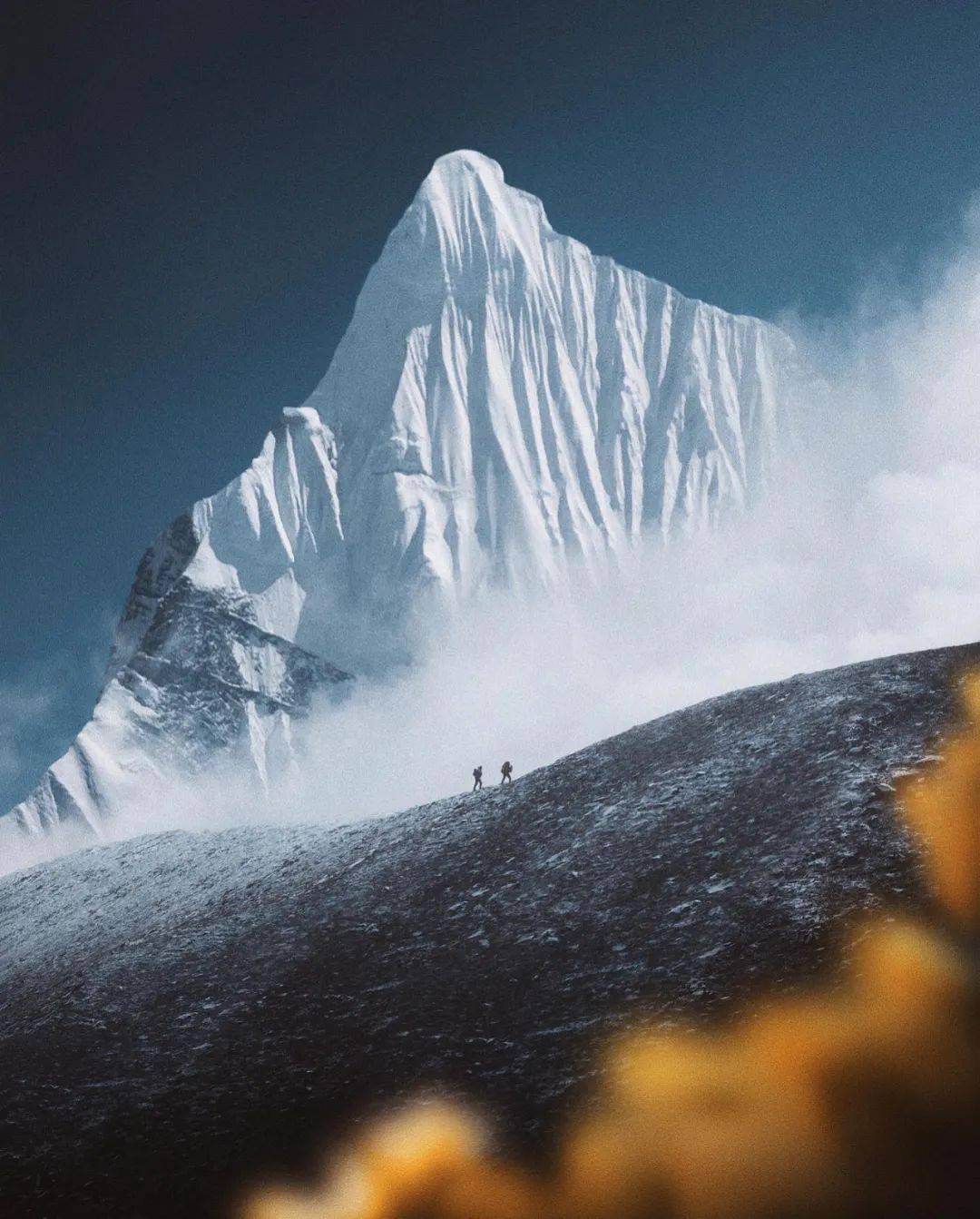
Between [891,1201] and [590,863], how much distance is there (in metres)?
13.1

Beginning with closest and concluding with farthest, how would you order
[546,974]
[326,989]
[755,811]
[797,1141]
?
1. [797,1141]
2. [546,974]
3. [326,989]
4. [755,811]

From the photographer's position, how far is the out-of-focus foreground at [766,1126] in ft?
43.3

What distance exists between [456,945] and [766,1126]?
960cm

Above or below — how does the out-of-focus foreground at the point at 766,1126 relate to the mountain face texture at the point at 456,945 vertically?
below

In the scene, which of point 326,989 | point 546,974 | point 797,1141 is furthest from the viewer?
point 326,989

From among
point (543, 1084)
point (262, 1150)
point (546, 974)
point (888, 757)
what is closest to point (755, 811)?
point (888, 757)

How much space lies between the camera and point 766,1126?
14523 mm

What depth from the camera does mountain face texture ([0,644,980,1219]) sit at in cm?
1742

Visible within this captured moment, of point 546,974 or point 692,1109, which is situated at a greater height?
point 546,974

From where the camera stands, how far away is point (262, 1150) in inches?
652

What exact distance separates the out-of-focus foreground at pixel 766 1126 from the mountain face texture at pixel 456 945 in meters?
0.77

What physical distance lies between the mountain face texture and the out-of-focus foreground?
0.77m

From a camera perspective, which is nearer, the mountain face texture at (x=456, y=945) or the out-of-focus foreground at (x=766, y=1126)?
the out-of-focus foreground at (x=766, y=1126)

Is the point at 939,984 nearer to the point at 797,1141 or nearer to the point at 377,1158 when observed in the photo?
the point at 797,1141
